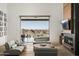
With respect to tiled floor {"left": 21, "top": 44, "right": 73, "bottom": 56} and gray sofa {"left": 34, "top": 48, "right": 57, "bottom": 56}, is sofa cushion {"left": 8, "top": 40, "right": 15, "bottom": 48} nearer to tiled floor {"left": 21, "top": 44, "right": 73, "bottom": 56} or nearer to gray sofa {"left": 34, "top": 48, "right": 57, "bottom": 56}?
tiled floor {"left": 21, "top": 44, "right": 73, "bottom": 56}

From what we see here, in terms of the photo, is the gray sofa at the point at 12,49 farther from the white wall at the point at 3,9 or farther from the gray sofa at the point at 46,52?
the gray sofa at the point at 46,52

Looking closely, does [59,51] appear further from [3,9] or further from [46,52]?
[3,9]

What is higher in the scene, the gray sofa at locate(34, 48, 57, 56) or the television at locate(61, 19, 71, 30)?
the television at locate(61, 19, 71, 30)

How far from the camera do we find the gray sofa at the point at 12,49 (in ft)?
13.7

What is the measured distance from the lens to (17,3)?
4.21 metres

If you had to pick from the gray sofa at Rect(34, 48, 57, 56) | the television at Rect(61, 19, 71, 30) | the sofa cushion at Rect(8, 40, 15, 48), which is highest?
the television at Rect(61, 19, 71, 30)

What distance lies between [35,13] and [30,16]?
0.09 m

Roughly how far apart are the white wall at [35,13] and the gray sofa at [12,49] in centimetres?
10

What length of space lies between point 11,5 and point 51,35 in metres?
0.79

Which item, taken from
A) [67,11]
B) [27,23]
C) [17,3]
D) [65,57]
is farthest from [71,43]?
[17,3]

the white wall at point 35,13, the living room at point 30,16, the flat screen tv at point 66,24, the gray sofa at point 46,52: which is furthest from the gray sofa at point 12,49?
the flat screen tv at point 66,24

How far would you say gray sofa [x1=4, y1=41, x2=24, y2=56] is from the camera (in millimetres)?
4172

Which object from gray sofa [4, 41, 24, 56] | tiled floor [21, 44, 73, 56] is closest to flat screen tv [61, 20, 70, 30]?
tiled floor [21, 44, 73, 56]

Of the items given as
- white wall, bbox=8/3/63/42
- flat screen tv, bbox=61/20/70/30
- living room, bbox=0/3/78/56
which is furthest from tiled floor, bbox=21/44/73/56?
flat screen tv, bbox=61/20/70/30
